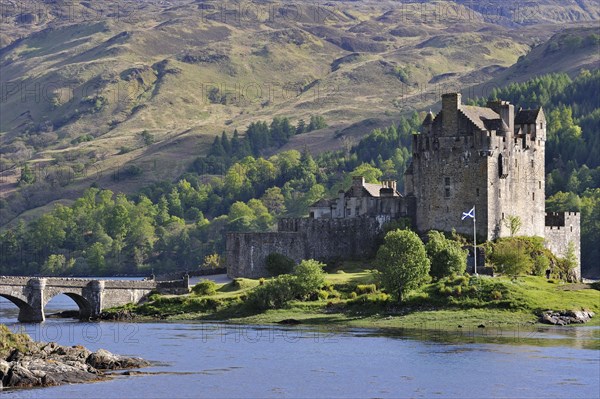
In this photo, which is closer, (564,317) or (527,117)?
(564,317)

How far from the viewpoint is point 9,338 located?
97500 mm

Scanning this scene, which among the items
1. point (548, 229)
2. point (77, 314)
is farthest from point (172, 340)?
point (548, 229)

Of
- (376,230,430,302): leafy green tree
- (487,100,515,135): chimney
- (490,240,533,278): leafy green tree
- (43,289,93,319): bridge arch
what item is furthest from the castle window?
(43,289,93,319): bridge arch

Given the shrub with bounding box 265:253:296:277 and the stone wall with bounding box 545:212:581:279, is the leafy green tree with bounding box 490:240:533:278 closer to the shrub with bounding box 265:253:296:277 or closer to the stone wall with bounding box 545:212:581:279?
the stone wall with bounding box 545:212:581:279

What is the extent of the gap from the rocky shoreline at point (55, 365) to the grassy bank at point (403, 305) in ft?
103

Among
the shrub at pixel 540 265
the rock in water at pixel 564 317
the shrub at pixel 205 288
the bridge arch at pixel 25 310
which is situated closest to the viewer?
the rock in water at pixel 564 317

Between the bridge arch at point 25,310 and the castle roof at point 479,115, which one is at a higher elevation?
the castle roof at point 479,115

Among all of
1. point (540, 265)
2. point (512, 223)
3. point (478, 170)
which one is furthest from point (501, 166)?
point (540, 265)

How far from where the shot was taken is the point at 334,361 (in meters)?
106

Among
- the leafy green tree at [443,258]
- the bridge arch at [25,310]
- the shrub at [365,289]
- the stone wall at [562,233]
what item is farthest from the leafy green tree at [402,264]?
the bridge arch at [25,310]

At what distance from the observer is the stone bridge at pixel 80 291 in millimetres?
137375

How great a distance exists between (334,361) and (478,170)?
43.8 metres

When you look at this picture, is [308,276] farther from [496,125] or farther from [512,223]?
[496,125]

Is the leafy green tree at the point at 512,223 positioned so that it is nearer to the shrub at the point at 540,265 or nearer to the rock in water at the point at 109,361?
the shrub at the point at 540,265
